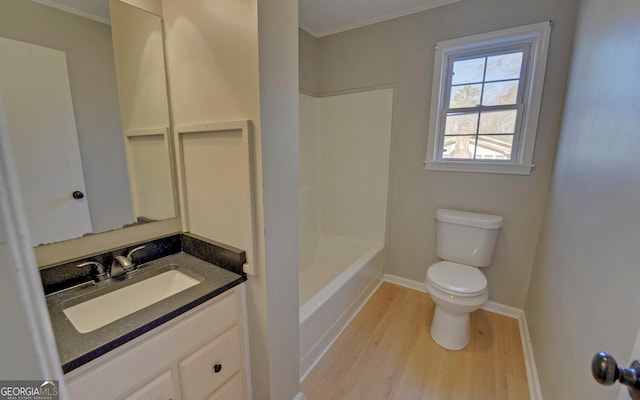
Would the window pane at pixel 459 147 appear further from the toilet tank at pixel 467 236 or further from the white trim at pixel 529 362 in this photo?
the white trim at pixel 529 362

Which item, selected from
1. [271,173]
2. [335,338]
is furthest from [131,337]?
[335,338]

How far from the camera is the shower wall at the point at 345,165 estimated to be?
2.45 m

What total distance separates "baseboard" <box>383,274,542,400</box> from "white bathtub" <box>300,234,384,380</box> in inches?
8.8

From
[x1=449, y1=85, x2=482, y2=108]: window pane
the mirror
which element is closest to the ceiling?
[x1=449, y1=85, x2=482, y2=108]: window pane

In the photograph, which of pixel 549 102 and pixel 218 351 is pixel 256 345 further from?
pixel 549 102

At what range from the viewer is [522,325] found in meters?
1.97

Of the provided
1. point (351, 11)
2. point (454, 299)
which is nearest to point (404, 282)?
point (454, 299)

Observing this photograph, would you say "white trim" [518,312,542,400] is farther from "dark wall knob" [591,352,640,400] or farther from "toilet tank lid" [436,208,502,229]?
"dark wall knob" [591,352,640,400]

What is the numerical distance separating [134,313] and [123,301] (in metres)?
0.27

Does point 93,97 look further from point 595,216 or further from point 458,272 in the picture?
point 458,272

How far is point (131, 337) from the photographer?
0.81m

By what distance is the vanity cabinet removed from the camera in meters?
0.78

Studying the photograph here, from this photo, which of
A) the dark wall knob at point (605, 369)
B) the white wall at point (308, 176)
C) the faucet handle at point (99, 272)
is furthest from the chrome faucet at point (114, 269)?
the white wall at point (308, 176)

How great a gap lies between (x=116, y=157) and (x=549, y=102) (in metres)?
2.54
